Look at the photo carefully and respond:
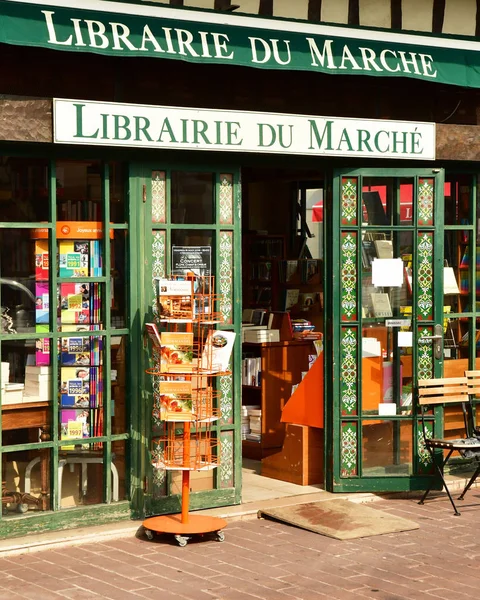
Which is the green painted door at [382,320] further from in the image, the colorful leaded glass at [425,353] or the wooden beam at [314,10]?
the wooden beam at [314,10]

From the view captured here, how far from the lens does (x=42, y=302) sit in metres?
8.53

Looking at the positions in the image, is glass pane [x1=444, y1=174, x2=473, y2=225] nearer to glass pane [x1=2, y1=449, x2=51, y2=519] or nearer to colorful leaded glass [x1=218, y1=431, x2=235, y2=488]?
colorful leaded glass [x1=218, y1=431, x2=235, y2=488]

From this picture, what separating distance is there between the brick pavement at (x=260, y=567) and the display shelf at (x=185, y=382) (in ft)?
0.70

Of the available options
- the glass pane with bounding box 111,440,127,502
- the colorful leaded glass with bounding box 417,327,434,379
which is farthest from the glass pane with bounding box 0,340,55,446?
the colorful leaded glass with bounding box 417,327,434,379

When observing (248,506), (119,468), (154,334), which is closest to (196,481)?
(248,506)

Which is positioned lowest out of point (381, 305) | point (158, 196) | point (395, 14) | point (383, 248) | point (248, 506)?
point (248, 506)

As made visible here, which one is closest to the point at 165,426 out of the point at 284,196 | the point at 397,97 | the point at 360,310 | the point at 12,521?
the point at 12,521

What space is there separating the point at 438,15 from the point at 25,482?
214 inches

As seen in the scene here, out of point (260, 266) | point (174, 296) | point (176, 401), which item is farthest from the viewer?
point (260, 266)

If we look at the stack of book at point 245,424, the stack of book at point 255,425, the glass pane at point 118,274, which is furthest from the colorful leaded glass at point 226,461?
the stack of book at point 245,424

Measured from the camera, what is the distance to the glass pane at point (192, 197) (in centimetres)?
909

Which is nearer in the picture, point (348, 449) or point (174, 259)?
point (174, 259)

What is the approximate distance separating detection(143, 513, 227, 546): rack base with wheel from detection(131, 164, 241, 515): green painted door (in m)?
0.29

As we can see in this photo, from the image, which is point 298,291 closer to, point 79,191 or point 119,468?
point 119,468
